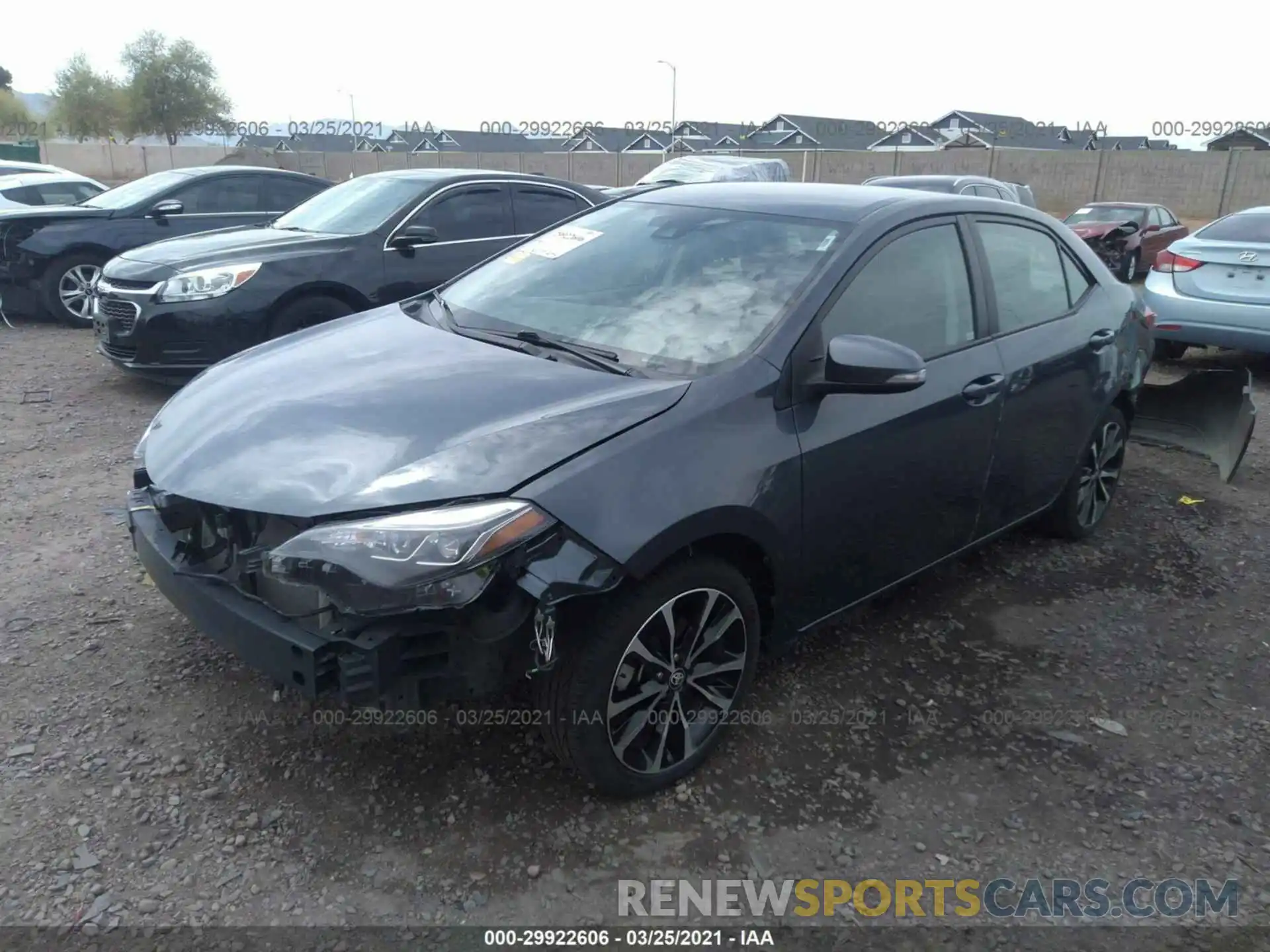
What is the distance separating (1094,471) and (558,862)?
340 centimetres

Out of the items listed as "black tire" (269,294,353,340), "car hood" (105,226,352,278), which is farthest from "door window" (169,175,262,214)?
"black tire" (269,294,353,340)

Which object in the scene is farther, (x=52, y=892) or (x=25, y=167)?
(x=25, y=167)

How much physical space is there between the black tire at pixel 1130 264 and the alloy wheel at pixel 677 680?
15.5 metres

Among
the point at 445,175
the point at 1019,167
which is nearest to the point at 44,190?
the point at 445,175

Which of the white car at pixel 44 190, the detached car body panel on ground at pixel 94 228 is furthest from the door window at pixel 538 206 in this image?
the white car at pixel 44 190

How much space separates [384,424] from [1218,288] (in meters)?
7.65

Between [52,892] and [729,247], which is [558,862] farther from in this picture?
[729,247]

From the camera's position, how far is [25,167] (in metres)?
13.4

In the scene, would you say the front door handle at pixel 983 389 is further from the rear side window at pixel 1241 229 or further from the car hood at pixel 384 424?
the rear side window at pixel 1241 229

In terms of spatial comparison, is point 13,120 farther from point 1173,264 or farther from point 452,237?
point 1173,264

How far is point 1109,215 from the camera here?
16359mm

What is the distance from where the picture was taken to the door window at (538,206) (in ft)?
25.0

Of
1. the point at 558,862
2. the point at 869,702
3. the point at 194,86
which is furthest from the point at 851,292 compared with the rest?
the point at 194,86

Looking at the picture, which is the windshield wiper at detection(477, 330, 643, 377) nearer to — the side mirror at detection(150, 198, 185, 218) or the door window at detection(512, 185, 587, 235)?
the door window at detection(512, 185, 587, 235)
